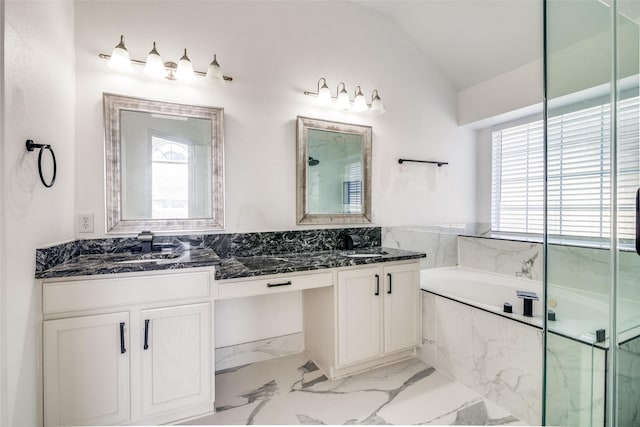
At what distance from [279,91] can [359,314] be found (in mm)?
1799

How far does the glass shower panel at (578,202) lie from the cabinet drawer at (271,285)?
1195 mm

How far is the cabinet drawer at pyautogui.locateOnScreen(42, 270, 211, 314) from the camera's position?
1358 mm

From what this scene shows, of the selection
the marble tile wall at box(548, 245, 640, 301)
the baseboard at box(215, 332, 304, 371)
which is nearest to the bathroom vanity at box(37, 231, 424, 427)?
the baseboard at box(215, 332, 304, 371)

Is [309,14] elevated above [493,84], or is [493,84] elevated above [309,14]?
[309,14]

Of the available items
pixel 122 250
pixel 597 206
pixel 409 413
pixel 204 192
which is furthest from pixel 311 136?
pixel 409 413

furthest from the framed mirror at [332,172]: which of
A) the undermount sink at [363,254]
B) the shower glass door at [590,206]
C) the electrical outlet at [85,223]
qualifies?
the shower glass door at [590,206]

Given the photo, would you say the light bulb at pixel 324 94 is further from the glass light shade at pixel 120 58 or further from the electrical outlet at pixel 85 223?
the electrical outlet at pixel 85 223

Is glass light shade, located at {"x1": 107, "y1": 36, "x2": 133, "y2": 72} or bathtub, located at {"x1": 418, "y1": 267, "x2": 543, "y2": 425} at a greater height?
glass light shade, located at {"x1": 107, "y1": 36, "x2": 133, "y2": 72}

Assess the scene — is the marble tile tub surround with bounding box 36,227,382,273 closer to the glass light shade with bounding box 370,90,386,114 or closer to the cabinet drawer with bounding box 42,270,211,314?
the cabinet drawer with bounding box 42,270,211,314

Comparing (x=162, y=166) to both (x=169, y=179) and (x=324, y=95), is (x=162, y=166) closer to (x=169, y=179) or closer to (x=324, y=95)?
(x=169, y=179)

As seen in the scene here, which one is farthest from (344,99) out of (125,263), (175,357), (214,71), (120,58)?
(175,357)

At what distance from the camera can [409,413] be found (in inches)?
65.9

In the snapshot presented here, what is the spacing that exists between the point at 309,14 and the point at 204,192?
5.61 ft

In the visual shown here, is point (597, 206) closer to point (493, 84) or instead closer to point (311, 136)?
point (311, 136)
